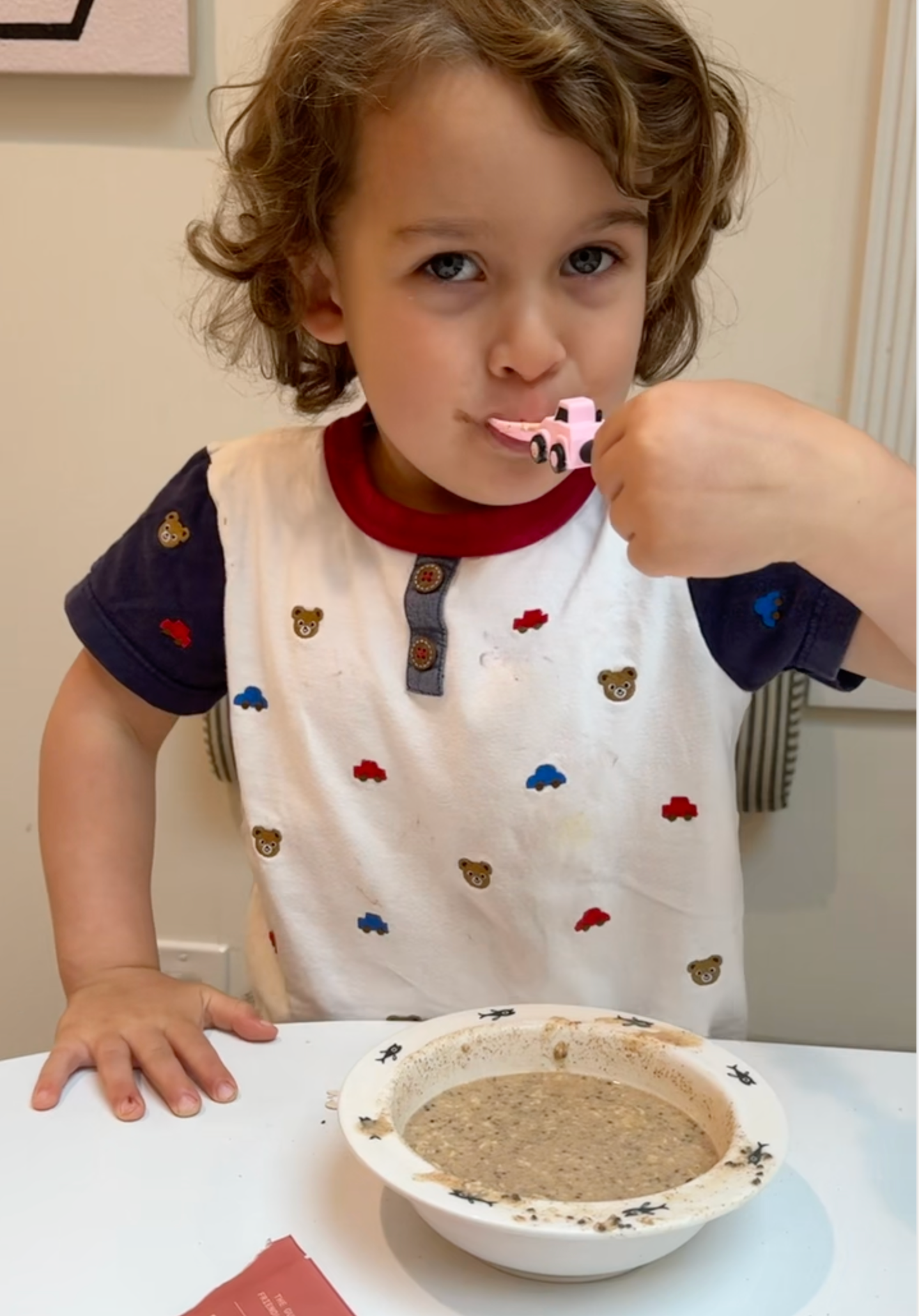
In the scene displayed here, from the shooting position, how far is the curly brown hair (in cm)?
69

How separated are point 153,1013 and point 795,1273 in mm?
397

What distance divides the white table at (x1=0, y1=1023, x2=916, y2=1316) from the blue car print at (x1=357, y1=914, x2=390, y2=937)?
0.71 feet

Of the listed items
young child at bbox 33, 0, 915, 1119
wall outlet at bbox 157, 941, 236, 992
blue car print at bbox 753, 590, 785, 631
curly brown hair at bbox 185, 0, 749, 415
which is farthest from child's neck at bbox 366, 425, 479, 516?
wall outlet at bbox 157, 941, 236, 992

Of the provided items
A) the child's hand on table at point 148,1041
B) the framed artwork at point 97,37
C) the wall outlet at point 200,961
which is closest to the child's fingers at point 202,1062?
the child's hand on table at point 148,1041

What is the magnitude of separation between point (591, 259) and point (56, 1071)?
559mm

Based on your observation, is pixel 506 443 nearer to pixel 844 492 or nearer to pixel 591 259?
pixel 591 259

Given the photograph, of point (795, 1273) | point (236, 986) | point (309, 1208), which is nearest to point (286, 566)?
point (309, 1208)

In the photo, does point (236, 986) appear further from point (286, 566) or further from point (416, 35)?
point (416, 35)

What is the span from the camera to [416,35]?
70 cm

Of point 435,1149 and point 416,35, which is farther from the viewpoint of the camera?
point 416,35

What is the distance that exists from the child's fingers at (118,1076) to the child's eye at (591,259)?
52 centimetres

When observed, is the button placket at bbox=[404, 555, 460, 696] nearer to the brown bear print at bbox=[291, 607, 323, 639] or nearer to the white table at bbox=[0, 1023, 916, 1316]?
the brown bear print at bbox=[291, 607, 323, 639]

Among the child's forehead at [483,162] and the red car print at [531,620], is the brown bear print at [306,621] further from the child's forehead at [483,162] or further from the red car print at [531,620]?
the child's forehead at [483,162]

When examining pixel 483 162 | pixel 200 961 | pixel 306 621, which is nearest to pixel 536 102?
pixel 483 162
